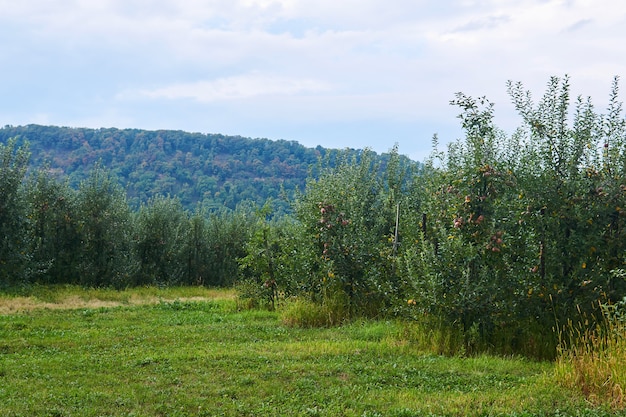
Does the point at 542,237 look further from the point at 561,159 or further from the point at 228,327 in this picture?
the point at 228,327

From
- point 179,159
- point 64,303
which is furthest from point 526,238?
point 179,159

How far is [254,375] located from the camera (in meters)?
7.87

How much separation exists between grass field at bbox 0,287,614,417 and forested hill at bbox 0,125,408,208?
47132 millimetres

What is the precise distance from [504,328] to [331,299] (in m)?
4.51

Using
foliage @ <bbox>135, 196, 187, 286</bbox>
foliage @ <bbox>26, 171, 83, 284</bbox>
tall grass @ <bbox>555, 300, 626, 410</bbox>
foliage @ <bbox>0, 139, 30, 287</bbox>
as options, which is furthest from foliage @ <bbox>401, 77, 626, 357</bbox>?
foliage @ <bbox>135, 196, 187, 286</bbox>

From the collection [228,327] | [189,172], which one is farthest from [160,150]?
[228,327]

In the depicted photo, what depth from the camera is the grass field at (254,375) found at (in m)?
6.45

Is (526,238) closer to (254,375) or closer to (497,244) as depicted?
(497,244)

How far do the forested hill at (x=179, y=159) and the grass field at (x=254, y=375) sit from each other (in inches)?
1856

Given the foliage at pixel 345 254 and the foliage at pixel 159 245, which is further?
the foliage at pixel 159 245

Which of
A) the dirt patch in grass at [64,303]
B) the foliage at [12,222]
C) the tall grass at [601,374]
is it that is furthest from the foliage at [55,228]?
the tall grass at [601,374]

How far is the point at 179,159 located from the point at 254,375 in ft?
219

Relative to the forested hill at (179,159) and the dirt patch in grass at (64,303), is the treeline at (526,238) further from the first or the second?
the forested hill at (179,159)

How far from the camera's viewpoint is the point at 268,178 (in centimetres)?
6700
